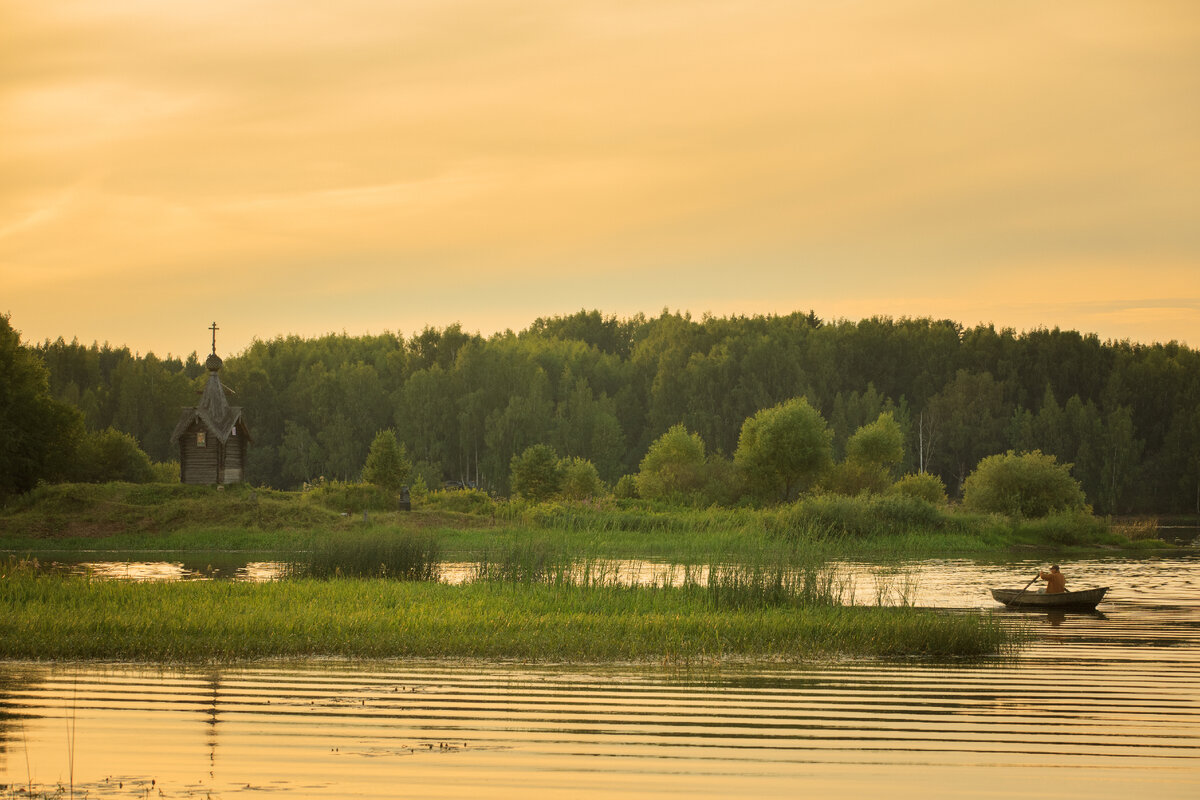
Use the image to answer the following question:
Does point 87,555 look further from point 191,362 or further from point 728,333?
point 191,362

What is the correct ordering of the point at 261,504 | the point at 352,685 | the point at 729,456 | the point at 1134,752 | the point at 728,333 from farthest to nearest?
the point at 728,333 → the point at 729,456 → the point at 261,504 → the point at 352,685 → the point at 1134,752

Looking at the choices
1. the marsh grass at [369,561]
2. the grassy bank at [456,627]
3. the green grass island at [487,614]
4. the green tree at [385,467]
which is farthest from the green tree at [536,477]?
the grassy bank at [456,627]

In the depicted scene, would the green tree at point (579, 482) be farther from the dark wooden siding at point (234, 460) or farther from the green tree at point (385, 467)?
the dark wooden siding at point (234, 460)

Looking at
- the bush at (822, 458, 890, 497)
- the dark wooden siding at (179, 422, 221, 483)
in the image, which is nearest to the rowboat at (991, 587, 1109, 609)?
the dark wooden siding at (179, 422, 221, 483)

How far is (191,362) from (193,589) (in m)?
121

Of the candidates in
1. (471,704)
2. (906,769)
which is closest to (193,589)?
(471,704)

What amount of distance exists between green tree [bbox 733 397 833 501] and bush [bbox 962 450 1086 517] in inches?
382

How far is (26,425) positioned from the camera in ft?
184

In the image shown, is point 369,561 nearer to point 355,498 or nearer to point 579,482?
point 355,498

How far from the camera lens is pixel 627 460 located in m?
109

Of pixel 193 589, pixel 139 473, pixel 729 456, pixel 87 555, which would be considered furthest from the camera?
pixel 729 456

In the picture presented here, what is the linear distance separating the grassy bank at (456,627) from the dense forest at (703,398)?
77.2 m

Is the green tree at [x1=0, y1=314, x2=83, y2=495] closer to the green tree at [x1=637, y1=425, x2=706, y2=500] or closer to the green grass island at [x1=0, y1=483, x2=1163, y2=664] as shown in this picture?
the green tree at [x1=637, y1=425, x2=706, y2=500]

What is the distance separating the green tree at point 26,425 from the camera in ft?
181
